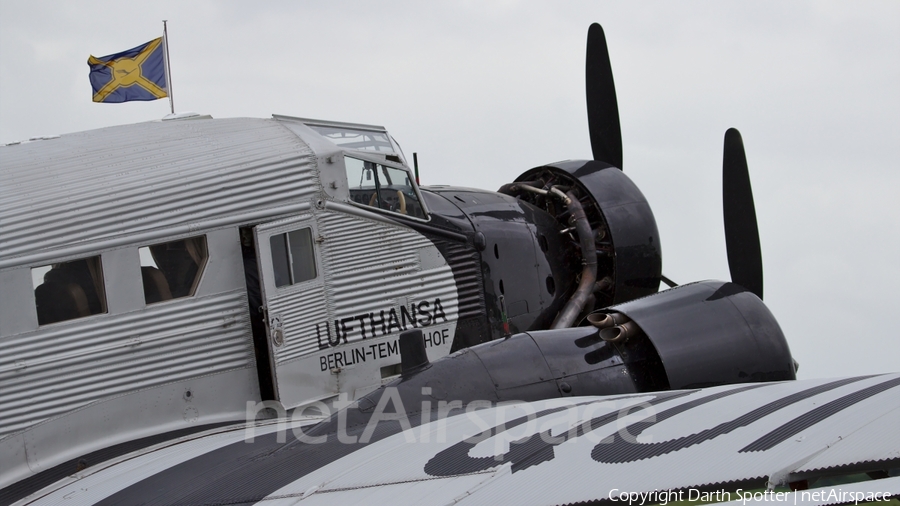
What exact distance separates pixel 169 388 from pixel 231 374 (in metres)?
0.47

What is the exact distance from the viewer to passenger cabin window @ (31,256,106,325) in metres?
6.66

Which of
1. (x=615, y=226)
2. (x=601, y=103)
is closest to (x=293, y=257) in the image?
(x=615, y=226)

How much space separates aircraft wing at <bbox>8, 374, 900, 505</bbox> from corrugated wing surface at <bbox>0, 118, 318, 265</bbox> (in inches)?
70.9

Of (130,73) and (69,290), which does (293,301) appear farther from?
(130,73)

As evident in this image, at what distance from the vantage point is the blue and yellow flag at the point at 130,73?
35.3 ft

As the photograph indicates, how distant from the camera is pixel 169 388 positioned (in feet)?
23.1

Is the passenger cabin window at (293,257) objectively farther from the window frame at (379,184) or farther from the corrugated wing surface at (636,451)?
the corrugated wing surface at (636,451)

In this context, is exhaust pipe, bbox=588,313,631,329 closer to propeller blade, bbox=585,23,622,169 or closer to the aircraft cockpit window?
the aircraft cockpit window

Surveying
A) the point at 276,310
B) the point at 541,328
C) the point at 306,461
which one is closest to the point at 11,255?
the point at 276,310

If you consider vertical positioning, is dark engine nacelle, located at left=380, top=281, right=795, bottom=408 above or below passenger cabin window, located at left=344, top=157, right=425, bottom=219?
below

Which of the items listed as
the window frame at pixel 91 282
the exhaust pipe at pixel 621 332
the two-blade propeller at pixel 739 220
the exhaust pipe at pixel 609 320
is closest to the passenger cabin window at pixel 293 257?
the window frame at pixel 91 282

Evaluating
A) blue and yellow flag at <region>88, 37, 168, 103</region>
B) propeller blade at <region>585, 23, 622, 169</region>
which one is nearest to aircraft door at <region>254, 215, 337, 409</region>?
blue and yellow flag at <region>88, 37, 168, 103</region>

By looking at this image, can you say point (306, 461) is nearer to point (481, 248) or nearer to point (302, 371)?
point (302, 371)

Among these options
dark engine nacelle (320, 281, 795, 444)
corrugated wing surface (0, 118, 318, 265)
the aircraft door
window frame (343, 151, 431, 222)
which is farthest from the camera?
window frame (343, 151, 431, 222)
